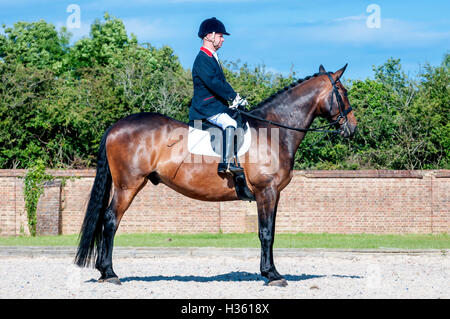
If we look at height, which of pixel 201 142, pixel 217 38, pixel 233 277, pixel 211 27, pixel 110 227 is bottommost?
pixel 233 277

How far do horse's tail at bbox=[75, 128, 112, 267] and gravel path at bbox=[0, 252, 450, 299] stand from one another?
0.44m

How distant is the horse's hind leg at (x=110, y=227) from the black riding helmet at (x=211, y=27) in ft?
8.56

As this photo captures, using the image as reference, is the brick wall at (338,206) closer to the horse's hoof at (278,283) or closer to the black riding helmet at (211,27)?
the horse's hoof at (278,283)

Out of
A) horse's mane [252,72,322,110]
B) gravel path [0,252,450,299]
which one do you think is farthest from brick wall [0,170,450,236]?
horse's mane [252,72,322,110]

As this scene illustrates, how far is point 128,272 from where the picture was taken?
1095 centimetres

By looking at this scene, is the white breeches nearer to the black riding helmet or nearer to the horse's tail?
the black riding helmet

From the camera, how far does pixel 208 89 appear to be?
9.20 meters

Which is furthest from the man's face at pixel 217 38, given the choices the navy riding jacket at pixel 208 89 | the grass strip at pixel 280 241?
the grass strip at pixel 280 241

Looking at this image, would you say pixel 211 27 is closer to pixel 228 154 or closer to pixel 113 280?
pixel 228 154

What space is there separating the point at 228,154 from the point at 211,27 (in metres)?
1.93

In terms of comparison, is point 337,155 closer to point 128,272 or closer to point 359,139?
point 359,139

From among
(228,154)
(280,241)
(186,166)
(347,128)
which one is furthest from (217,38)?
(280,241)

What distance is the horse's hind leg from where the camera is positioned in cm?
914
